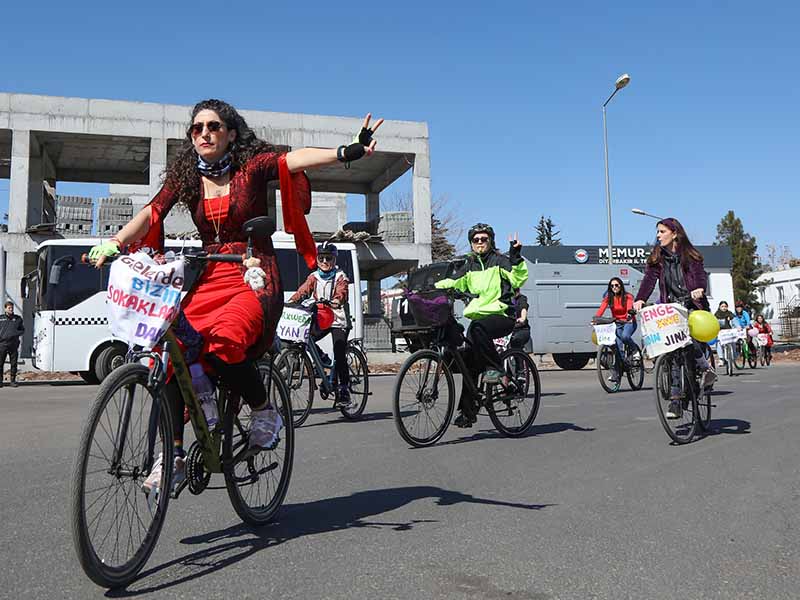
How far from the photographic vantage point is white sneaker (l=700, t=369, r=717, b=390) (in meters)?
6.91

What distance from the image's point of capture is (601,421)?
27.4 ft

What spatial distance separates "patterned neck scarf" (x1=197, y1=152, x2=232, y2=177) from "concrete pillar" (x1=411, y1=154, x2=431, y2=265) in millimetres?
28869

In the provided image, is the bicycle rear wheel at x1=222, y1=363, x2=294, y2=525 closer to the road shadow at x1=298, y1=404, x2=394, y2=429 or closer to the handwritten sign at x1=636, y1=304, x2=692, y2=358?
the handwritten sign at x1=636, y1=304, x2=692, y2=358

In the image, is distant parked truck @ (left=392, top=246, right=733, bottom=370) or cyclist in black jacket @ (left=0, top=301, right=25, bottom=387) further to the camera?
distant parked truck @ (left=392, top=246, right=733, bottom=370)

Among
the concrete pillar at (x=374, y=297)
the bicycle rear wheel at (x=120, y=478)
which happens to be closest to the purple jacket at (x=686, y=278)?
the bicycle rear wheel at (x=120, y=478)

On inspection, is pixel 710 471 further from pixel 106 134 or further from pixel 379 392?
pixel 106 134

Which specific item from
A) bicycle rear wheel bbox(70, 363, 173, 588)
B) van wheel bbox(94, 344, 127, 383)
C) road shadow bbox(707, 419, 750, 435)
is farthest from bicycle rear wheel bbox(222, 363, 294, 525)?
van wheel bbox(94, 344, 127, 383)

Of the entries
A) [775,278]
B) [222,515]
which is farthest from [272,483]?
[775,278]

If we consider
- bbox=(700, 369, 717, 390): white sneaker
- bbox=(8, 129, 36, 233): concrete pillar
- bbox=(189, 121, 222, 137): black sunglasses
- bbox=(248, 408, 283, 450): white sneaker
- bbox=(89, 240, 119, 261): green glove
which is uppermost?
bbox=(8, 129, 36, 233): concrete pillar

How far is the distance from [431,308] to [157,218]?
3.10 metres

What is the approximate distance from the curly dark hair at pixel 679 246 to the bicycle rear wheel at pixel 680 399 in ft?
3.02

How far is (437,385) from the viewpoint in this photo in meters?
6.45

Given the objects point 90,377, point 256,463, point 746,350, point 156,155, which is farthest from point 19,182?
point 256,463

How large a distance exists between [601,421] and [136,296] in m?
6.39
